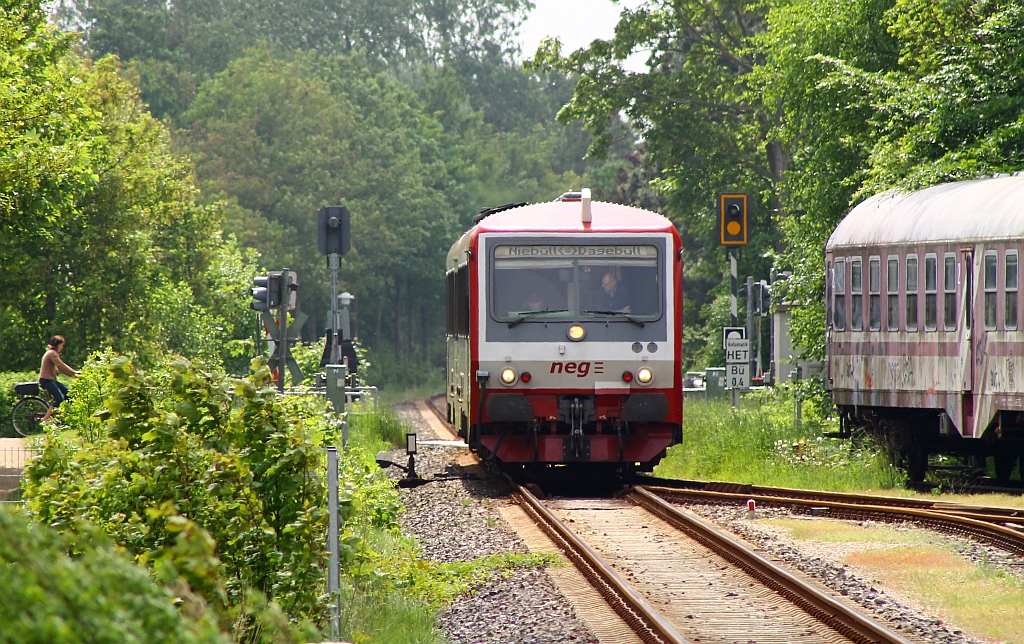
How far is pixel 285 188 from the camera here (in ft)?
223

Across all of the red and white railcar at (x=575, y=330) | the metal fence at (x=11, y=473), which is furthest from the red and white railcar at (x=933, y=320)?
the metal fence at (x=11, y=473)

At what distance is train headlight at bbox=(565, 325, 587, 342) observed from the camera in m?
16.7

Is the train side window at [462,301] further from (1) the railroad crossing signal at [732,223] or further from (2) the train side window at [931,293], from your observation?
(2) the train side window at [931,293]

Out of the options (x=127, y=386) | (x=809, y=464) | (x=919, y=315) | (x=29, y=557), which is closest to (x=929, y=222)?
(x=919, y=315)

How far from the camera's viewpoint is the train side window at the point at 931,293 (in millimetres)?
16828

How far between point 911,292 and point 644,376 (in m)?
3.51

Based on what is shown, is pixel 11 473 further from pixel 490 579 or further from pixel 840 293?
pixel 840 293

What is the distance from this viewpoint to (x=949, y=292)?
1658 centimetres

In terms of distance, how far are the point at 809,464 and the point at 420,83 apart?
286 feet

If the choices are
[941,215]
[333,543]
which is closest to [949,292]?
[941,215]

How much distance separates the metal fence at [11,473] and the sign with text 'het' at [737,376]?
10.3 metres

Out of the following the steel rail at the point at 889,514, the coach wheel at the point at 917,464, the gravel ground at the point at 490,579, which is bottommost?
the gravel ground at the point at 490,579

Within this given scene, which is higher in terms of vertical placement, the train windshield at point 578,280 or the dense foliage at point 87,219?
the dense foliage at point 87,219

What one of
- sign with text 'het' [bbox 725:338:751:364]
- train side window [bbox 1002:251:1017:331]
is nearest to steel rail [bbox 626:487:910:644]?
train side window [bbox 1002:251:1017:331]
